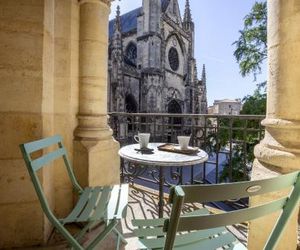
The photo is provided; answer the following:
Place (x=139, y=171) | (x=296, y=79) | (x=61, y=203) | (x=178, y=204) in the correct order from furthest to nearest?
(x=139, y=171) → (x=61, y=203) → (x=296, y=79) → (x=178, y=204)

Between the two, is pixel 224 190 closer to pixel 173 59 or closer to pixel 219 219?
pixel 219 219

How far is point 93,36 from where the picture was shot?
8.33 feet

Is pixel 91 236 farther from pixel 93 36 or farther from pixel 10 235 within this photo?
pixel 93 36

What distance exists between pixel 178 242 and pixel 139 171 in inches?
95.0

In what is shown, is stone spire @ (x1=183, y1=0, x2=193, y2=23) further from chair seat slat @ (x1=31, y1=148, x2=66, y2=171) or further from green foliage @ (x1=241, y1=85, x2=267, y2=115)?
chair seat slat @ (x1=31, y1=148, x2=66, y2=171)

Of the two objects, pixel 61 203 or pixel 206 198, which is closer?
pixel 206 198

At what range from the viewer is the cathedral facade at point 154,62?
18.5 metres

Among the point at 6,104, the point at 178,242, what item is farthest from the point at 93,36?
the point at 178,242

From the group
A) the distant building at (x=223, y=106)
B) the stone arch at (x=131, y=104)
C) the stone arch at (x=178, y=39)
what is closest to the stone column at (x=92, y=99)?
the stone arch at (x=131, y=104)

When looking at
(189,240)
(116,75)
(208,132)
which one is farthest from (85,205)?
(116,75)

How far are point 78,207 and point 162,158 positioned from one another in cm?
77

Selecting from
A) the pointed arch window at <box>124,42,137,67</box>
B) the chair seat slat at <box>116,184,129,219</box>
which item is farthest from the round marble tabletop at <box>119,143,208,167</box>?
the pointed arch window at <box>124,42,137,67</box>

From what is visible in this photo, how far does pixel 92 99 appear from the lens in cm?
258

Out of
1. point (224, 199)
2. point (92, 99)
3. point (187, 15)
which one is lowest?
point (224, 199)
